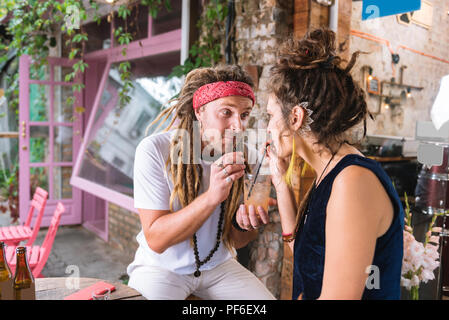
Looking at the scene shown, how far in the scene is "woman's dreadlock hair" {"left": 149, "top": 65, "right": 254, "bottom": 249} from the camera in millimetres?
1562

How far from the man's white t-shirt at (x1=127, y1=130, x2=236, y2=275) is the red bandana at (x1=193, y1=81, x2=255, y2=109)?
0.79 feet

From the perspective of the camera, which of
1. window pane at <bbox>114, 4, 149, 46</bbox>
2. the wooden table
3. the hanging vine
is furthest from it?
window pane at <bbox>114, 4, 149, 46</bbox>

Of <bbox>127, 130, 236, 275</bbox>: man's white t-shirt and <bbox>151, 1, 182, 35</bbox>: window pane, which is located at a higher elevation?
<bbox>151, 1, 182, 35</bbox>: window pane

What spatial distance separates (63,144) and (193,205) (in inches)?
145

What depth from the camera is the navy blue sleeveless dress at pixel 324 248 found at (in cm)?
104

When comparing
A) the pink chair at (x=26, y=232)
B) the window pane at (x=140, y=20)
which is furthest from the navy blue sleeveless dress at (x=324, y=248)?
the window pane at (x=140, y=20)

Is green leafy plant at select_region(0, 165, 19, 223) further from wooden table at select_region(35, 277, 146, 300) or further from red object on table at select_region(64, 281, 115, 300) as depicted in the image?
red object on table at select_region(64, 281, 115, 300)

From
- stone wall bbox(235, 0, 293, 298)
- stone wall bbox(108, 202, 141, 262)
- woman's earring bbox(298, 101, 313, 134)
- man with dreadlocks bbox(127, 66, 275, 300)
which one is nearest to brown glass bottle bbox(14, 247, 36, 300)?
man with dreadlocks bbox(127, 66, 275, 300)

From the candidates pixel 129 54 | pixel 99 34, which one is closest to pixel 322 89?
pixel 129 54

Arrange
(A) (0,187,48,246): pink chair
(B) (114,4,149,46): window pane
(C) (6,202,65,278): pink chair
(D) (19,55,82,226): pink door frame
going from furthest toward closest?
(D) (19,55,82,226): pink door frame, (B) (114,4,149,46): window pane, (A) (0,187,48,246): pink chair, (C) (6,202,65,278): pink chair

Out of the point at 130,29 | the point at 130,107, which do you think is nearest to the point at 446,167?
the point at 130,107

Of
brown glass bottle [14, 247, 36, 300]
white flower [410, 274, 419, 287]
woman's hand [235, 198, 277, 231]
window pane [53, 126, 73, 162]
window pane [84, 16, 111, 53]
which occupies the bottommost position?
white flower [410, 274, 419, 287]

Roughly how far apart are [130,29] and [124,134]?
1.04 metres
